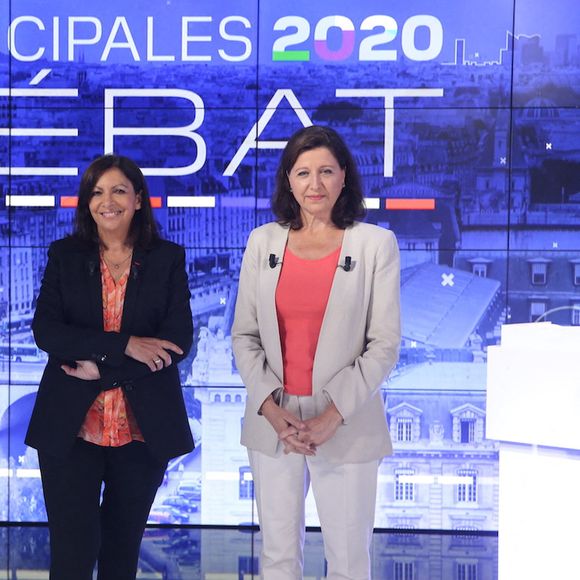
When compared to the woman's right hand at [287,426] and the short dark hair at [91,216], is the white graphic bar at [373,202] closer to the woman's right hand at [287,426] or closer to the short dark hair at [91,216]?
the short dark hair at [91,216]

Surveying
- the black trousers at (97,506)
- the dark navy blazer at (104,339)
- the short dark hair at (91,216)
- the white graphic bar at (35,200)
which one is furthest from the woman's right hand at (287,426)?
the white graphic bar at (35,200)

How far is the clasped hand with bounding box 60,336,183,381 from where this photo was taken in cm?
279

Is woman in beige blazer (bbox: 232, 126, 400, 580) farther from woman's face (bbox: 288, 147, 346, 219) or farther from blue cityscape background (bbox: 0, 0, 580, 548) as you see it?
blue cityscape background (bbox: 0, 0, 580, 548)

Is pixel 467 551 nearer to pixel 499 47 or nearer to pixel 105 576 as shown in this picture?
pixel 105 576

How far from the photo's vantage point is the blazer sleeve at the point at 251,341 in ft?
8.79

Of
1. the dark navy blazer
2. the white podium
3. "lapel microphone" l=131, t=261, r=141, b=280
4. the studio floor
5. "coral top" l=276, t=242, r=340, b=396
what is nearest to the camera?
the white podium

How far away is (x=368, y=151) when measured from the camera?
15.0ft

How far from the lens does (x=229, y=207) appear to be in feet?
15.1

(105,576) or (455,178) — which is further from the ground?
(455,178)

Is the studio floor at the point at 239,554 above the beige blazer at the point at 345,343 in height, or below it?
below

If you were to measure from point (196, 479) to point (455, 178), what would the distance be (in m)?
2.00

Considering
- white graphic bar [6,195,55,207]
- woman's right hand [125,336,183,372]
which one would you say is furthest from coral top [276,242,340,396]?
white graphic bar [6,195,55,207]

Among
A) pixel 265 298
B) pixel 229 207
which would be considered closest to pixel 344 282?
pixel 265 298

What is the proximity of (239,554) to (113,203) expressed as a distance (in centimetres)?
208
